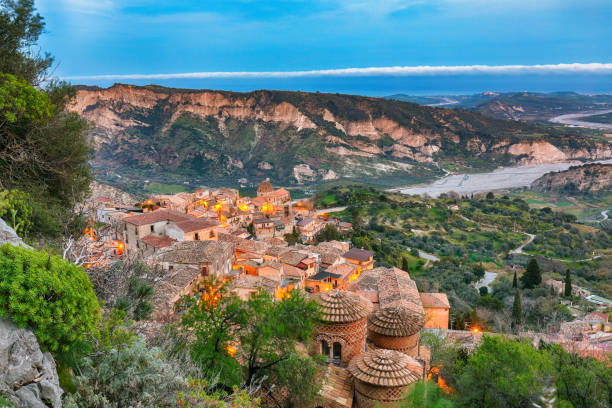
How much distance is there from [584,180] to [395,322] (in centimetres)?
11914

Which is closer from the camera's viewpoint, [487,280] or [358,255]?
[358,255]

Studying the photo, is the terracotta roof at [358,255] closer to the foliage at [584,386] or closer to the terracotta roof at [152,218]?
the terracotta roof at [152,218]

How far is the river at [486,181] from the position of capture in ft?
368

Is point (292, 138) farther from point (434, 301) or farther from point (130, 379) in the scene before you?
point (130, 379)

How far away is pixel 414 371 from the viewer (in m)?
9.77

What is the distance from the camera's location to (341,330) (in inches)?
445

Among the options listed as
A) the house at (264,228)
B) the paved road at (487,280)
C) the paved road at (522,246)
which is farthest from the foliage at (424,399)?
the paved road at (522,246)

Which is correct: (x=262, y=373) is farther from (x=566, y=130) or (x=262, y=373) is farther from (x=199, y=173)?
(x=566, y=130)

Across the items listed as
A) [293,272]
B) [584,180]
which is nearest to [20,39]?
[293,272]

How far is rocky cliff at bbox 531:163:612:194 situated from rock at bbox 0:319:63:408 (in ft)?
409

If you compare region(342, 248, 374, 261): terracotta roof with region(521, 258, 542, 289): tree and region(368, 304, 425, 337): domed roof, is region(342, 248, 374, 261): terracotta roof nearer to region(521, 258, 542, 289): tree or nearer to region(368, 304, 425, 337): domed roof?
region(521, 258, 542, 289): tree

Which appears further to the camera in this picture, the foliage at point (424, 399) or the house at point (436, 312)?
the house at point (436, 312)

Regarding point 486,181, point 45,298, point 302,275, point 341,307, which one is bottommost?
point 486,181

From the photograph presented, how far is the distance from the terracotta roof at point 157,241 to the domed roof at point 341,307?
1913 cm
